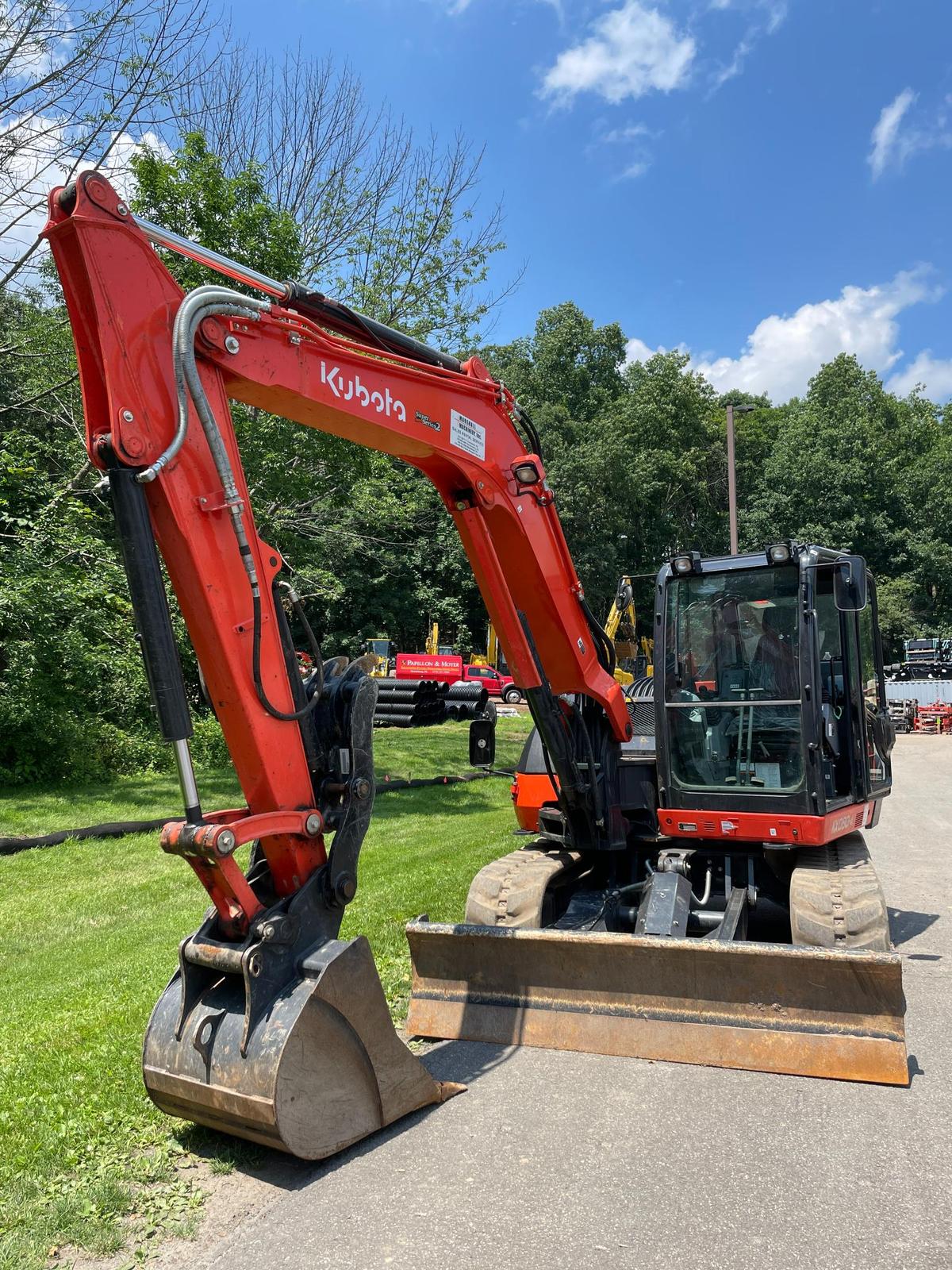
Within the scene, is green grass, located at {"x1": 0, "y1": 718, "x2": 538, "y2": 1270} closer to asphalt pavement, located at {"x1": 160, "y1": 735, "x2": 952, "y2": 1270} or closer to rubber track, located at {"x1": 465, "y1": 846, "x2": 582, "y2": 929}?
asphalt pavement, located at {"x1": 160, "y1": 735, "x2": 952, "y2": 1270}

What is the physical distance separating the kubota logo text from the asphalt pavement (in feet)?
10.3

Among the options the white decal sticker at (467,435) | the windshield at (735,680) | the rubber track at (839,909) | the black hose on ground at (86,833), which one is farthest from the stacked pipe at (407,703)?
the white decal sticker at (467,435)

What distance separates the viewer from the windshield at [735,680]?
5727mm

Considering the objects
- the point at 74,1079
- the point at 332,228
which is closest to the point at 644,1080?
the point at 74,1079

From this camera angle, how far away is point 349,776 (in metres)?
4.12

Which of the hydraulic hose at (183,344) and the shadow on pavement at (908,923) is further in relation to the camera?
the shadow on pavement at (908,923)

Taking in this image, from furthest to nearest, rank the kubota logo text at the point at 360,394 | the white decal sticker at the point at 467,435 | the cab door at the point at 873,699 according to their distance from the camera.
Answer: the cab door at the point at 873,699, the white decal sticker at the point at 467,435, the kubota logo text at the point at 360,394

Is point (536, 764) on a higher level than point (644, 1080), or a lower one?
higher

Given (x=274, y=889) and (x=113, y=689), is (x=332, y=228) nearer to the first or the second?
(x=113, y=689)

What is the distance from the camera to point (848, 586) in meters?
5.54

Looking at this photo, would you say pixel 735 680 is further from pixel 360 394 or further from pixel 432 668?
pixel 432 668

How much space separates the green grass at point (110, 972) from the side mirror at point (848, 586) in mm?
3481

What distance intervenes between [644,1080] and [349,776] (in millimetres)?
1993

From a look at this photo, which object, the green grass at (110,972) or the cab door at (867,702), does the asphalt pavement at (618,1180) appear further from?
the cab door at (867,702)
